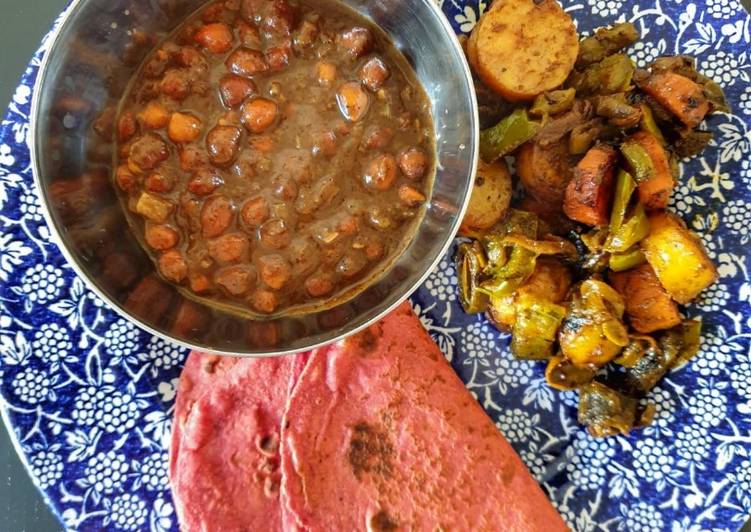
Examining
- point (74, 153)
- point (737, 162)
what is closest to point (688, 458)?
point (737, 162)

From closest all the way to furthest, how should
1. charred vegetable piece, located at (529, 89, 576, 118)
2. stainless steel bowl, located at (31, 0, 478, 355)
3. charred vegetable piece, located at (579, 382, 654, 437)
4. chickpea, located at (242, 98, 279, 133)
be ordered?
stainless steel bowl, located at (31, 0, 478, 355)
chickpea, located at (242, 98, 279, 133)
charred vegetable piece, located at (529, 89, 576, 118)
charred vegetable piece, located at (579, 382, 654, 437)

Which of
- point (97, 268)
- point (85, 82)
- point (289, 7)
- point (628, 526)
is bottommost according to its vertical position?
point (628, 526)

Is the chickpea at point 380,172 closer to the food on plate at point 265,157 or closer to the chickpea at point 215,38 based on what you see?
the food on plate at point 265,157

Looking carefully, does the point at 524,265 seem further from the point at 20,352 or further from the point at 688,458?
the point at 20,352

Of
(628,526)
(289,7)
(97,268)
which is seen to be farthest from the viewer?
(628,526)

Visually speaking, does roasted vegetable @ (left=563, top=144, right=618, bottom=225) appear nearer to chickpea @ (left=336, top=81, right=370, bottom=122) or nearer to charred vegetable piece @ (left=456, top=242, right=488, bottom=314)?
charred vegetable piece @ (left=456, top=242, right=488, bottom=314)

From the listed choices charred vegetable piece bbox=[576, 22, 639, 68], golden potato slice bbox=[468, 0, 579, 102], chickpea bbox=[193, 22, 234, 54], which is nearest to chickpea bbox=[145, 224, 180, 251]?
chickpea bbox=[193, 22, 234, 54]

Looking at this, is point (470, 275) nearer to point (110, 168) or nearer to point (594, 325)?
point (594, 325)
